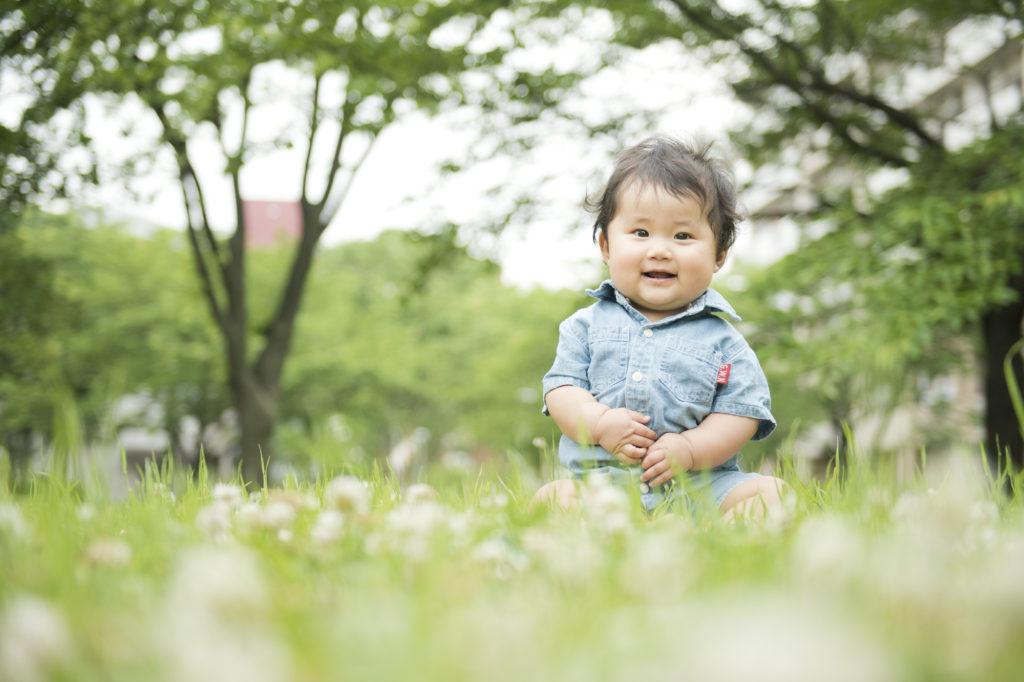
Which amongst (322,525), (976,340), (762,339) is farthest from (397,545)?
(976,340)

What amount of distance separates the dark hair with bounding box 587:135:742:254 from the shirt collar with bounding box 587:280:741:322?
0.18m

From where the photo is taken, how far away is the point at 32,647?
112 cm

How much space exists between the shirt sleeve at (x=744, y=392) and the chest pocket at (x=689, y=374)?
0.05 m

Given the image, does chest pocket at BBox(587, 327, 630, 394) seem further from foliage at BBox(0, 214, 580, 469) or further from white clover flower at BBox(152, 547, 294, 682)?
foliage at BBox(0, 214, 580, 469)

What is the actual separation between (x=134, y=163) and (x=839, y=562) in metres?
10.2

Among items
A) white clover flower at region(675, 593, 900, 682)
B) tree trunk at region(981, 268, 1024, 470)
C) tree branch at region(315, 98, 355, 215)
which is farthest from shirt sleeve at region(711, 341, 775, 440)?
tree branch at region(315, 98, 355, 215)

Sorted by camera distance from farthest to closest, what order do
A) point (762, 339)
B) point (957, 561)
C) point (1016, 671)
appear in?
1. point (762, 339)
2. point (957, 561)
3. point (1016, 671)

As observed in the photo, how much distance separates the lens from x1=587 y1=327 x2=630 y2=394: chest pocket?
3.47m

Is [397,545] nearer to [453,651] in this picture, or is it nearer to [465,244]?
[453,651]

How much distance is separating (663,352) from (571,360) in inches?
13.4

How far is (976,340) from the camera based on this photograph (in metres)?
12.4

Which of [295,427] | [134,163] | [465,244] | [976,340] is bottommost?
[295,427]

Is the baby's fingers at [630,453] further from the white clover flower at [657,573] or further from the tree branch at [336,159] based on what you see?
the tree branch at [336,159]

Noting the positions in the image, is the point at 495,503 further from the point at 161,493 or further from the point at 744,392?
the point at 744,392
